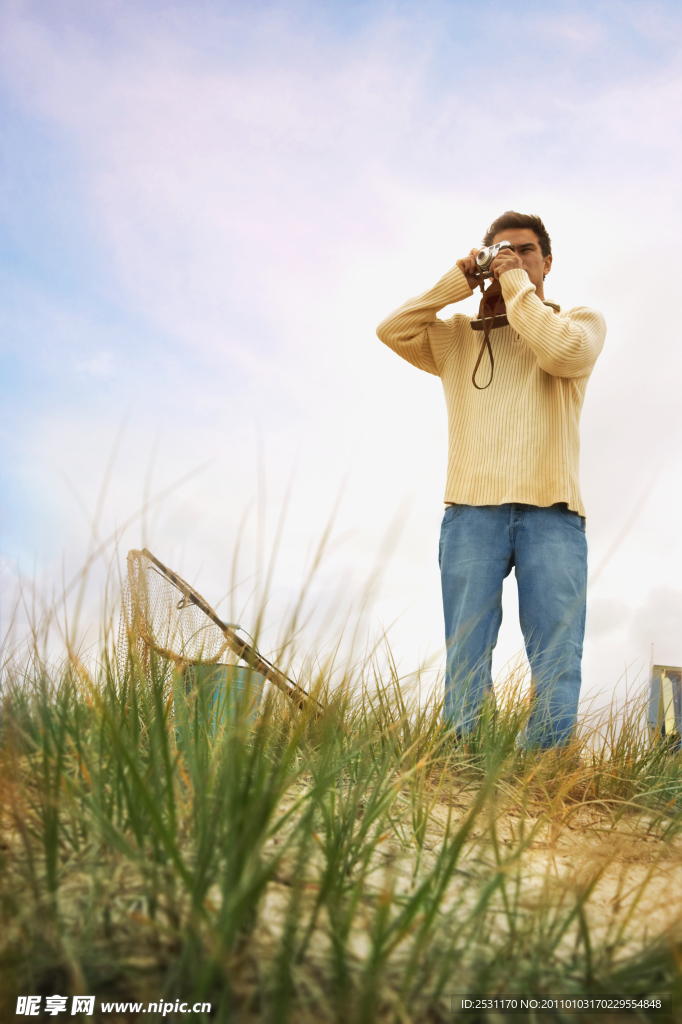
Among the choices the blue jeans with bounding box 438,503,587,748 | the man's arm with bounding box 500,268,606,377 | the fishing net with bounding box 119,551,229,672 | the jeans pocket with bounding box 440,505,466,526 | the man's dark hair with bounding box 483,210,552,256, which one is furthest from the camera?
the man's dark hair with bounding box 483,210,552,256

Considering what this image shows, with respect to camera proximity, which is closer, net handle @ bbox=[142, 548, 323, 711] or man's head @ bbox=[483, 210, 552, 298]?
net handle @ bbox=[142, 548, 323, 711]

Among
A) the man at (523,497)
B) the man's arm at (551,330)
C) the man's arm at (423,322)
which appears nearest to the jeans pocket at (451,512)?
the man at (523,497)

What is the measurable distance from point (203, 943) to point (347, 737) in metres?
1.12

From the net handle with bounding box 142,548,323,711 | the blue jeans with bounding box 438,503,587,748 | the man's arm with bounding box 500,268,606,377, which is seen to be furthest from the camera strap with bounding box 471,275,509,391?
the net handle with bounding box 142,548,323,711

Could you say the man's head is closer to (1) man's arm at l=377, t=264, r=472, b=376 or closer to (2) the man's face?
(2) the man's face

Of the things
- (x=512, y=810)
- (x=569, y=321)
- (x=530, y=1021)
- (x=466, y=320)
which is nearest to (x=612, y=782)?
(x=512, y=810)

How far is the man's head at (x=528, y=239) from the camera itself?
2.92 meters

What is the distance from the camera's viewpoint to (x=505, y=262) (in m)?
2.77

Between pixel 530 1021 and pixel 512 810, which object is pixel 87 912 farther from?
pixel 512 810

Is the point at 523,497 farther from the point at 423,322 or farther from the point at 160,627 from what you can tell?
the point at 160,627

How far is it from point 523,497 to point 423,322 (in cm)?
96

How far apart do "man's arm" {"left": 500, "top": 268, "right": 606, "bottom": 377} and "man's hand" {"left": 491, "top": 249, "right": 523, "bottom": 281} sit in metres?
0.04

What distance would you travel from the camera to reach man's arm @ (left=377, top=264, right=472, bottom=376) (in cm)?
289

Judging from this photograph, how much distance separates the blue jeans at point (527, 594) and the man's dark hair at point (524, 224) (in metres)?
1.28
